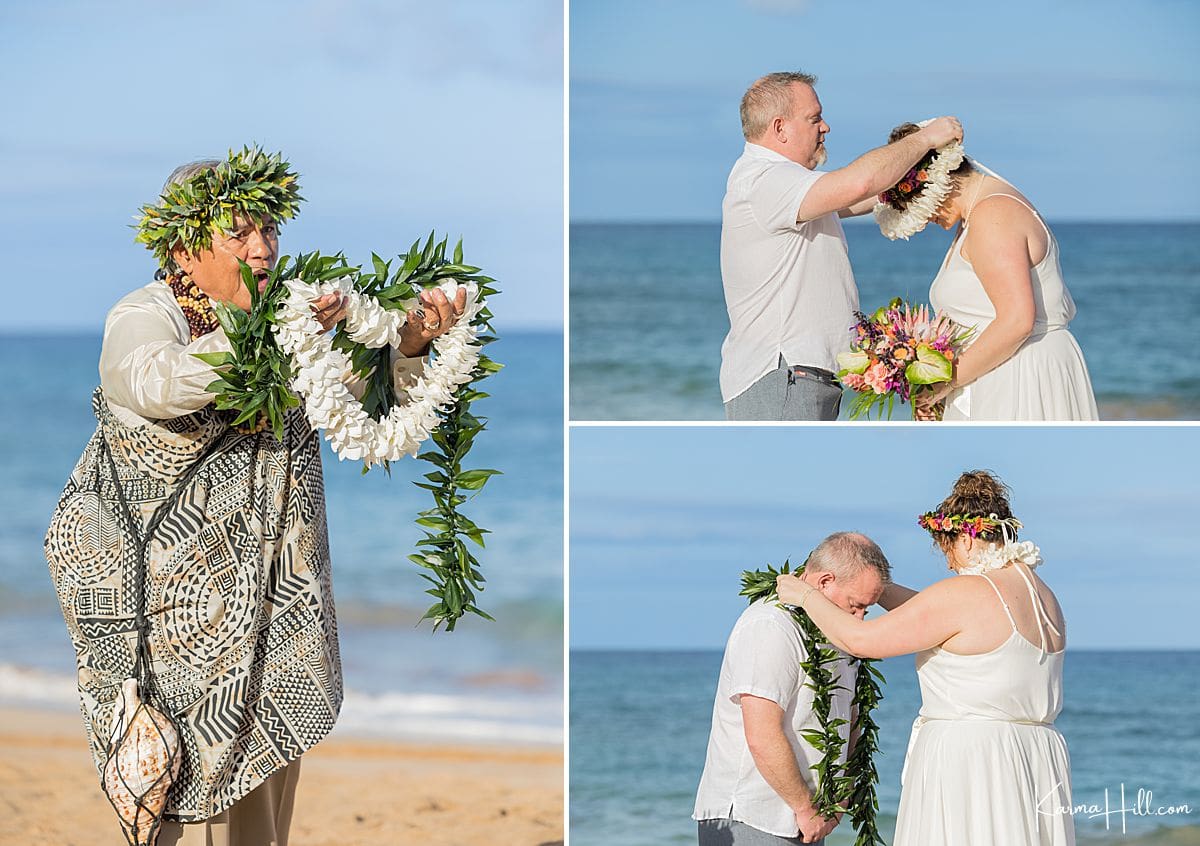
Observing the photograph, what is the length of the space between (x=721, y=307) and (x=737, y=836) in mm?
21133

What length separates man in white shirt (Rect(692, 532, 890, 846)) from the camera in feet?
15.9

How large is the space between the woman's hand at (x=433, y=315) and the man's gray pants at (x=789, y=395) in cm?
118

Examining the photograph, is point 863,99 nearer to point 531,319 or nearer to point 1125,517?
point 531,319

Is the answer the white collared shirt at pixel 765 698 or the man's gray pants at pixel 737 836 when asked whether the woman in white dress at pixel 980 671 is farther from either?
the man's gray pants at pixel 737 836

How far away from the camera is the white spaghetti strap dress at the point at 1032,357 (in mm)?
4957

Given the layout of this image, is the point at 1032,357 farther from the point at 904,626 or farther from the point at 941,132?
the point at 904,626

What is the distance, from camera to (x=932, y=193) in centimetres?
491

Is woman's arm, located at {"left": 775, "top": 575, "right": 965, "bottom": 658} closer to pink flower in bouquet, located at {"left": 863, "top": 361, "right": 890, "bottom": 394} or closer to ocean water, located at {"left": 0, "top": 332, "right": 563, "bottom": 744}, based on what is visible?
pink flower in bouquet, located at {"left": 863, "top": 361, "right": 890, "bottom": 394}

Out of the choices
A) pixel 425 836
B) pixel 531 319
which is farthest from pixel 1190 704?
pixel 425 836

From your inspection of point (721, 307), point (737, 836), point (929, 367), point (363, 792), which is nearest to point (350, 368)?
point (929, 367)

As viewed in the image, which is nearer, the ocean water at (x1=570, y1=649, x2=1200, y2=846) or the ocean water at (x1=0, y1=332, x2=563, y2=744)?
the ocean water at (x1=0, y1=332, x2=563, y2=744)

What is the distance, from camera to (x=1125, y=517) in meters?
20.3

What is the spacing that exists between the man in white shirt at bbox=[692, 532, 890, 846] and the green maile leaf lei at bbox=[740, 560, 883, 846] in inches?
1.1

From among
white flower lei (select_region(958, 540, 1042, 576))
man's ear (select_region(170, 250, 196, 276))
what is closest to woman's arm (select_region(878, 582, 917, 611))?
white flower lei (select_region(958, 540, 1042, 576))
